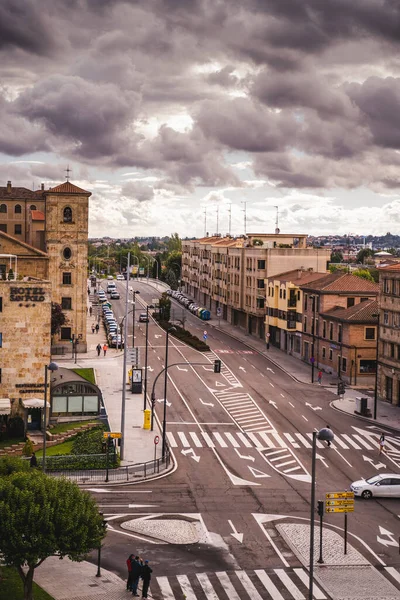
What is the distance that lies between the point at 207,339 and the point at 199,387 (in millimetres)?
32400

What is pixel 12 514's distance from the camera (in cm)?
2647

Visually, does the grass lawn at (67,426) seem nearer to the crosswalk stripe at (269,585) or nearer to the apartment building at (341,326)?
the apartment building at (341,326)

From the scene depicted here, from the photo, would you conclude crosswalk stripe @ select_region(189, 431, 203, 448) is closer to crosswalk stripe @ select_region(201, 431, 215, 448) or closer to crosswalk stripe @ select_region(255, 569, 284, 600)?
crosswalk stripe @ select_region(201, 431, 215, 448)

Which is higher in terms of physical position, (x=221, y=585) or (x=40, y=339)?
(x=40, y=339)

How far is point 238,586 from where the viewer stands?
31.0m

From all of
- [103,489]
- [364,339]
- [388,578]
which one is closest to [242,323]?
[364,339]

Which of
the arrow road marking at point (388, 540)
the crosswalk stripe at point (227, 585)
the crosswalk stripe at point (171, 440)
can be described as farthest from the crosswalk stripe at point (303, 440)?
the crosswalk stripe at point (227, 585)

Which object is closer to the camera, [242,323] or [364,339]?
[364,339]

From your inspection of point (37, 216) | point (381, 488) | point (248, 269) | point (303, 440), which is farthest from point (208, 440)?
point (248, 269)

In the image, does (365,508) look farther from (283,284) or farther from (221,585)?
(283,284)

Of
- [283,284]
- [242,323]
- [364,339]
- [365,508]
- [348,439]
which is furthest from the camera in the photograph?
→ [242,323]

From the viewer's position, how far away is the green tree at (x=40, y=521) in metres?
26.5

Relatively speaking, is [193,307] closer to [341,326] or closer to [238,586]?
[341,326]

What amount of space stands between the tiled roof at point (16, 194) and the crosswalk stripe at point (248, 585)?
310ft
